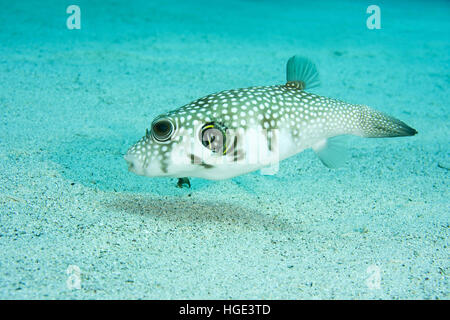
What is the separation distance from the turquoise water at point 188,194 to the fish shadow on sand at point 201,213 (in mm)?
21

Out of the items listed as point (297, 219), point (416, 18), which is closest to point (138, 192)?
point (297, 219)

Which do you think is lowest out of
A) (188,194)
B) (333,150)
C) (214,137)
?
(188,194)

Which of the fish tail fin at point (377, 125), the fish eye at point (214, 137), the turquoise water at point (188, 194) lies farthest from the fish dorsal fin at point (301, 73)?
the turquoise water at point (188, 194)

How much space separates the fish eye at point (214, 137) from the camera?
2777 mm

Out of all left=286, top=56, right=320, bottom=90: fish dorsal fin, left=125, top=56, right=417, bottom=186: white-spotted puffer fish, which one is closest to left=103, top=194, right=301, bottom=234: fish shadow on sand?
left=125, top=56, right=417, bottom=186: white-spotted puffer fish

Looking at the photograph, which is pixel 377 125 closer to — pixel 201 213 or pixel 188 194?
pixel 201 213

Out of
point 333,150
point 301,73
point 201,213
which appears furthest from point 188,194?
point 301,73

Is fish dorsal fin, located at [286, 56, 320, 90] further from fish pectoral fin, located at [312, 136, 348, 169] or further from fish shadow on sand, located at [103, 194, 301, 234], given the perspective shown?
fish shadow on sand, located at [103, 194, 301, 234]

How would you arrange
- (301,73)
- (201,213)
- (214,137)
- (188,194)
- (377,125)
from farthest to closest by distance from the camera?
(188,194), (201,213), (301,73), (377,125), (214,137)

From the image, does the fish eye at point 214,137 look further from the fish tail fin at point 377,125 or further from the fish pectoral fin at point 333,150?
the fish tail fin at point 377,125

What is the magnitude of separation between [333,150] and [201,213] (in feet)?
4.63

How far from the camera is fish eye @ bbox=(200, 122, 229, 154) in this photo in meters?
2.78

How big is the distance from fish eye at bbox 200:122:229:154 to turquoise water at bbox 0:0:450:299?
3.09 feet

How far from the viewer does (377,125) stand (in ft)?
10.9
